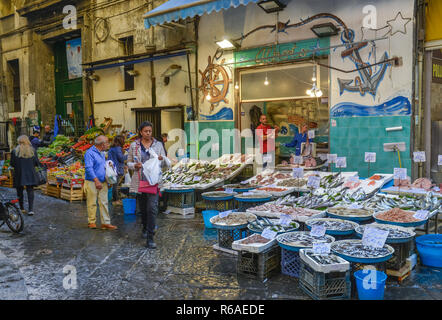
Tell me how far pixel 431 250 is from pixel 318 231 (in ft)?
5.72

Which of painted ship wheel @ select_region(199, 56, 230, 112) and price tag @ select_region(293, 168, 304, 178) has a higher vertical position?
painted ship wheel @ select_region(199, 56, 230, 112)

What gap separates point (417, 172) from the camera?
9.24 metres

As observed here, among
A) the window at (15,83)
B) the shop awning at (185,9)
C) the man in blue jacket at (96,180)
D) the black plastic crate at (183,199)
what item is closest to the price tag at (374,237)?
the black plastic crate at (183,199)

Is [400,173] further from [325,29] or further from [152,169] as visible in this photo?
[152,169]

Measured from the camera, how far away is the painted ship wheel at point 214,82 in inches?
481

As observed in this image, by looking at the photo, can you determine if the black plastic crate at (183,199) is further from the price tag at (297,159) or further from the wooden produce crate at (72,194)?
the wooden produce crate at (72,194)

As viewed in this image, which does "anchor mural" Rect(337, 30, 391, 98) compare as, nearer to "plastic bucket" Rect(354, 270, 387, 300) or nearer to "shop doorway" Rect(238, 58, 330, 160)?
"shop doorway" Rect(238, 58, 330, 160)

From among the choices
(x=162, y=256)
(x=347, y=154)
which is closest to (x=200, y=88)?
(x=347, y=154)

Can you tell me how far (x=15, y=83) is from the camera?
21.5m

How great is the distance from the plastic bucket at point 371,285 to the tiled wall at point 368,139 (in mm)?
5668

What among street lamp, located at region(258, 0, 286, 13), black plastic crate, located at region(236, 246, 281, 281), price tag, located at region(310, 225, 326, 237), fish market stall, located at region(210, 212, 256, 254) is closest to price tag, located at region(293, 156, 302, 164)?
fish market stall, located at region(210, 212, 256, 254)

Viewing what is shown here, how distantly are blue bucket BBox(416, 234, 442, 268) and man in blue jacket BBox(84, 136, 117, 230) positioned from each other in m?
5.86

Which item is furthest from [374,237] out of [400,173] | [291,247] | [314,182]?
[400,173]

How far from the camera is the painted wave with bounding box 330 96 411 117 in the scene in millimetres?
9052
